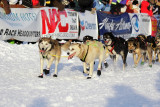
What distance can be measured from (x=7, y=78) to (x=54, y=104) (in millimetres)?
2272

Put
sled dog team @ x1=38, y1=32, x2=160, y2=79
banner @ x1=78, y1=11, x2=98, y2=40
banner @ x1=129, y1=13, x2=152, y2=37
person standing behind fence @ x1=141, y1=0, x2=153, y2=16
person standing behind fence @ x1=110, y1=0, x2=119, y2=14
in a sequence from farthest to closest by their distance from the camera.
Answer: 1. person standing behind fence @ x1=141, y1=0, x2=153, y2=16
2. banner @ x1=129, y1=13, x2=152, y2=37
3. person standing behind fence @ x1=110, y1=0, x2=119, y2=14
4. banner @ x1=78, y1=11, x2=98, y2=40
5. sled dog team @ x1=38, y1=32, x2=160, y2=79

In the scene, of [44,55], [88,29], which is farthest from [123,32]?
[44,55]

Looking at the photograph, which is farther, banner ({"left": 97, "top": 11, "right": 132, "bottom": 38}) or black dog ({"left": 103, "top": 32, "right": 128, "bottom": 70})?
banner ({"left": 97, "top": 11, "right": 132, "bottom": 38})

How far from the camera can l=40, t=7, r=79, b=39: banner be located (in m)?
10.0

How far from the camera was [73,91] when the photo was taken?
4488mm

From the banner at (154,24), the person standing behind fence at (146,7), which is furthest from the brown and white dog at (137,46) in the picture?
the banner at (154,24)

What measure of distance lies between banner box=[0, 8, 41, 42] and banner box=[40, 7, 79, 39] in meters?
0.26

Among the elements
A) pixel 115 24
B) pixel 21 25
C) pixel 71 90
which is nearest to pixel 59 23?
pixel 21 25

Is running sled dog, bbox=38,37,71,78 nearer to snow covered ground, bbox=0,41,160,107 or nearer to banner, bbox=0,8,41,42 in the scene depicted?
snow covered ground, bbox=0,41,160,107

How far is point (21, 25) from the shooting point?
9.38 metres

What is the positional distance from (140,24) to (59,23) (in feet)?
19.5

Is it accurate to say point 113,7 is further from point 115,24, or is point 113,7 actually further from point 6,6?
point 6,6

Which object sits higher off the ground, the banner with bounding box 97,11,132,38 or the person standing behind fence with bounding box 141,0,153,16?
the person standing behind fence with bounding box 141,0,153,16

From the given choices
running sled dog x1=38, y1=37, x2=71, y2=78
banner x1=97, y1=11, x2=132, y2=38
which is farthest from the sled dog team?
banner x1=97, y1=11, x2=132, y2=38
